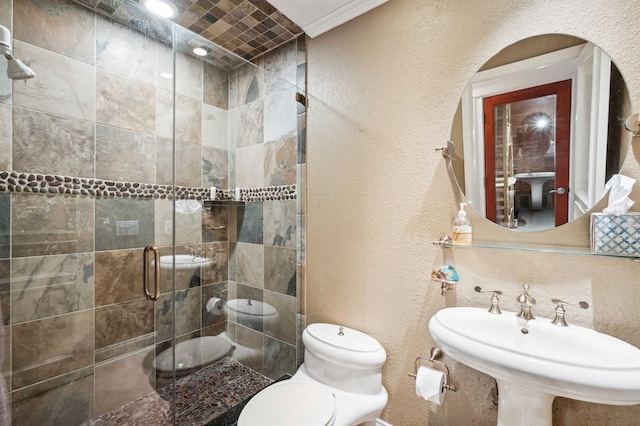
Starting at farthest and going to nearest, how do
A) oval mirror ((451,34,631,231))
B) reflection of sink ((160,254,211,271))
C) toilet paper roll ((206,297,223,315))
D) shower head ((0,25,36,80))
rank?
toilet paper roll ((206,297,223,315))
reflection of sink ((160,254,211,271))
shower head ((0,25,36,80))
oval mirror ((451,34,631,231))

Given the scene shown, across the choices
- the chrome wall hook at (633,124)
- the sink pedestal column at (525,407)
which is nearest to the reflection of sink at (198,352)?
the sink pedestal column at (525,407)

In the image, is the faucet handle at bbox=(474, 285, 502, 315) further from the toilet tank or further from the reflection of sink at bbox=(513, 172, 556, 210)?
the toilet tank

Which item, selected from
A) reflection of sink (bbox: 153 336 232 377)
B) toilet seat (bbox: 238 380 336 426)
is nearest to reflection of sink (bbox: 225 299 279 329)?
reflection of sink (bbox: 153 336 232 377)

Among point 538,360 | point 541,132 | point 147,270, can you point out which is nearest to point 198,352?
point 147,270

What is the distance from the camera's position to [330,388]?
144cm

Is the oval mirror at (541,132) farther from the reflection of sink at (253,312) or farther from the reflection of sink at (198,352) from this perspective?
the reflection of sink at (198,352)

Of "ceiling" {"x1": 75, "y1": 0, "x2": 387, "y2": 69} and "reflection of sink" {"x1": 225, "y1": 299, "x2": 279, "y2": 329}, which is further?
"reflection of sink" {"x1": 225, "y1": 299, "x2": 279, "y2": 329}

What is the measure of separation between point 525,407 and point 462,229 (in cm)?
66

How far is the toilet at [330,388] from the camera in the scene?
1.14 metres

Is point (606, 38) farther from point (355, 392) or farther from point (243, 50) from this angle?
point (243, 50)

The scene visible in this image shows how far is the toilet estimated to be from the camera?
1.14 meters

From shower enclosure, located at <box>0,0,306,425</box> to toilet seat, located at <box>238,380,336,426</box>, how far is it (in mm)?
547

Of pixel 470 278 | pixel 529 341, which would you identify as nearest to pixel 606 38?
pixel 470 278

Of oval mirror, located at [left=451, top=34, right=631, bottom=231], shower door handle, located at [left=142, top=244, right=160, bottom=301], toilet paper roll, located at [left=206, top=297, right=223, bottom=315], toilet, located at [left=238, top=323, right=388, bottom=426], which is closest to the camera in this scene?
oval mirror, located at [left=451, top=34, right=631, bottom=231]
